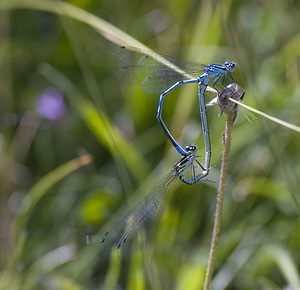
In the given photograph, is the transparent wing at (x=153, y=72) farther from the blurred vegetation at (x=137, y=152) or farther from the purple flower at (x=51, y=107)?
the purple flower at (x=51, y=107)

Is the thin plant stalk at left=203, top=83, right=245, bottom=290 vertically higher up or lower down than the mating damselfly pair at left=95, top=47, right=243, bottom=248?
lower down

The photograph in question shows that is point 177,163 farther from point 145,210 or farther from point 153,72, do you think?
point 153,72

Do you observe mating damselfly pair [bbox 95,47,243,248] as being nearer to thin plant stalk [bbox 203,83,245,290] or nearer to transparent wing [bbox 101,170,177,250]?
transparent wing [bbox 101,170,177,250]

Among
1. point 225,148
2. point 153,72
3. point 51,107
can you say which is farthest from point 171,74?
point 51,107

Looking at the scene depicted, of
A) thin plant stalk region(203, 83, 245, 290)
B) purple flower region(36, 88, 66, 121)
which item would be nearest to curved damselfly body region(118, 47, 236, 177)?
thin plant stalk region(203, 83, 245, 290)

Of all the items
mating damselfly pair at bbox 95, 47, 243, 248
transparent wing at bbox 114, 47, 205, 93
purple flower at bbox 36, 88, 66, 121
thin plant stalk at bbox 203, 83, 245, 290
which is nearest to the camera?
thin plant stalk at bbox 203, 83, 245, 290

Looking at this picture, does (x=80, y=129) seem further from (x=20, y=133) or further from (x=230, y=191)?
(x=230, y=191)
